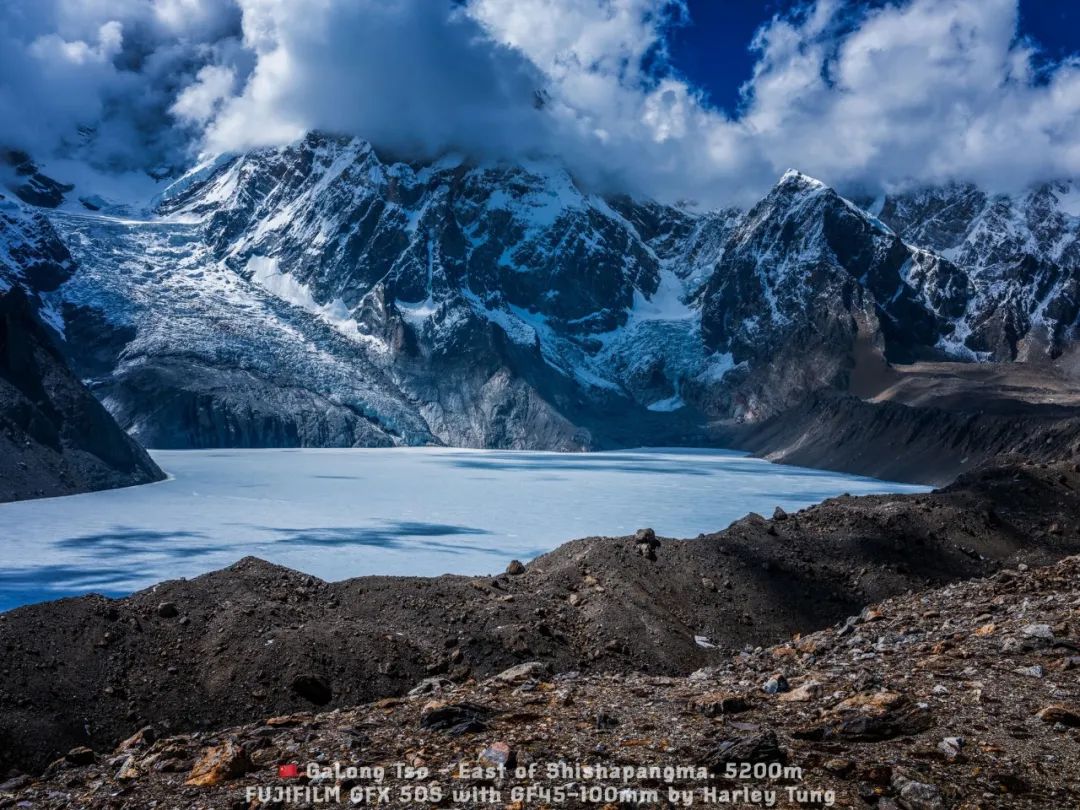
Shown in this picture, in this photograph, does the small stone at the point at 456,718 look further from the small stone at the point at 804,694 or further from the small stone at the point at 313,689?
the small stone at the point at 313,689

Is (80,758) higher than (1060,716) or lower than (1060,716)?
lower

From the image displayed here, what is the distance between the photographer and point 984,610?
1627 cm

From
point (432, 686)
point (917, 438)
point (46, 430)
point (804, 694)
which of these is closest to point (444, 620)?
point (432, 686)

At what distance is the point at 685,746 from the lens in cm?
961

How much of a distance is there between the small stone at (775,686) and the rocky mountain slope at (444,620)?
7.05m

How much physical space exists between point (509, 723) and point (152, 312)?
203 meters

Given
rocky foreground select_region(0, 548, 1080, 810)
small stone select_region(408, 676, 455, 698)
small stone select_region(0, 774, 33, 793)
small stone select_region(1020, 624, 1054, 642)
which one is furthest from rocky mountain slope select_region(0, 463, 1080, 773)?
small stone select_region(1020, 624, 1054, 642)

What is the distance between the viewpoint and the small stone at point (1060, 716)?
9.42 m

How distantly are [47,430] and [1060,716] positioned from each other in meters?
85.5

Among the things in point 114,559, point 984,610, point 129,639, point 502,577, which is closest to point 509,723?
point 984,610

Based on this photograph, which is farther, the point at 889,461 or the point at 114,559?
the point at 889,461

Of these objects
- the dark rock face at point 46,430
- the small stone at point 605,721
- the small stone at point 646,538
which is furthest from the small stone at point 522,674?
the dark rock face at point 46,430

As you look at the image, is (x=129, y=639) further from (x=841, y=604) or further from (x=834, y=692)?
(x=841, y=604)

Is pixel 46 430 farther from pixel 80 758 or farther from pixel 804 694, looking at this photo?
pixel 804 694
